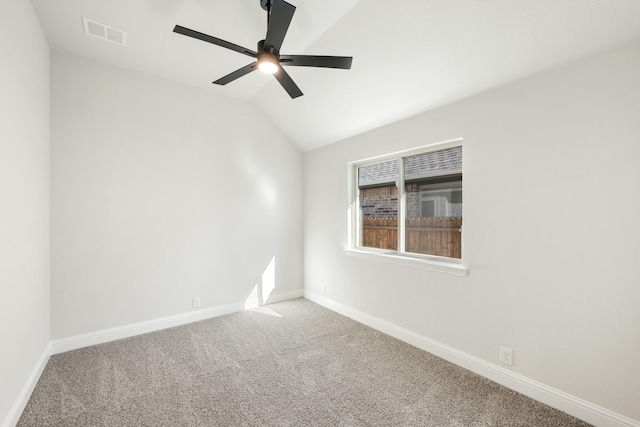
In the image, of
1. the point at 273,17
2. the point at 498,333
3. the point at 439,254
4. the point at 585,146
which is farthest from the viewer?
the point at 439,254

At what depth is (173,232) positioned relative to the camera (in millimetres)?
3463

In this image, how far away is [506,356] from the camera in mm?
2275

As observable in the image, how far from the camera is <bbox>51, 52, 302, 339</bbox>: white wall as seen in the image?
2.86 meters

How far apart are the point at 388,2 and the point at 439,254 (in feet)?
7.37

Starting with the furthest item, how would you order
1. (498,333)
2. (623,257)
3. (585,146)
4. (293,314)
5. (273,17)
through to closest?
(293,314), (498,333), (585,146), (623,257), (273,17)

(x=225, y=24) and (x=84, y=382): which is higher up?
(x=225, y=24)

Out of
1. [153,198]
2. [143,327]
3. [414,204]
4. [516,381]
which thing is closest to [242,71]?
[153,198]

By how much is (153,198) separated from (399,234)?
2895 millimetres

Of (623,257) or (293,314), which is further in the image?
(293,314)

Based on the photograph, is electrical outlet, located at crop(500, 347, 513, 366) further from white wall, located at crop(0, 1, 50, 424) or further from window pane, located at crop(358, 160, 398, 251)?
white wall, located at crop(0, 1, 50, 424)

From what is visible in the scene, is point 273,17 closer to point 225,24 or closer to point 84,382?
point 225,24

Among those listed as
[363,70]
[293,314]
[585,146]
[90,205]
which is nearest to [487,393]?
[585,146]

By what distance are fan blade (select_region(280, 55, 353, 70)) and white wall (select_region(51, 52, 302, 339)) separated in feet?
6.90

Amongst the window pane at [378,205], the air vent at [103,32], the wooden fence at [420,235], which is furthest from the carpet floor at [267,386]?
the air vent at [103,32]
